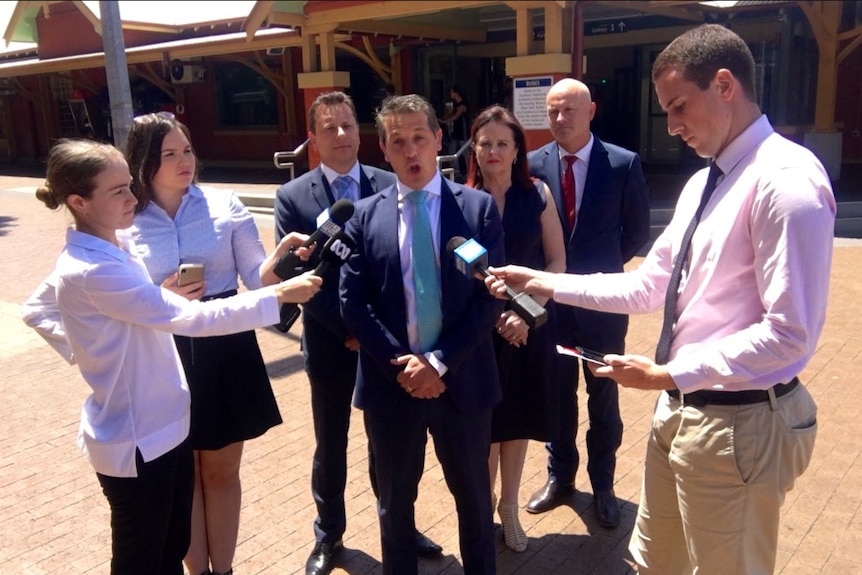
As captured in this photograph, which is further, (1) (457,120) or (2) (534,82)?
(1) (457,120)

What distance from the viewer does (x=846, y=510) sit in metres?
3.74

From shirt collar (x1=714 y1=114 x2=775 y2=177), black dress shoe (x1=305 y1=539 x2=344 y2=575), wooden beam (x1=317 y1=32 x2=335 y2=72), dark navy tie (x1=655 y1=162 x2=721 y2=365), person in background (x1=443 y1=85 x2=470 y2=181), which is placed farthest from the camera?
person in background (x1=443 y1=85 x2=470 y2=181)

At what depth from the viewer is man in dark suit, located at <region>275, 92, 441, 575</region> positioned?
11.2ft

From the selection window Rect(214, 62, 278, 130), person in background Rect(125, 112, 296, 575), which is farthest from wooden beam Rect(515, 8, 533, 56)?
window Rect(214, 62, 278, 130)

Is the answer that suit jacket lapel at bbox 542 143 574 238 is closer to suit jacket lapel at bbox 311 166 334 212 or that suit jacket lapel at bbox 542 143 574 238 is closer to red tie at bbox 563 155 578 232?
red tie at bbox 563 155 578 232

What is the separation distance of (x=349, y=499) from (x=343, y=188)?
1663mm

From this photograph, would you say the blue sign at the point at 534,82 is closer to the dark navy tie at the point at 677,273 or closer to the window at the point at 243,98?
the dark navy tie at the point at 677,273

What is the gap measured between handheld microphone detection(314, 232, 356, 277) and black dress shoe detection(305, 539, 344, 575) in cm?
145

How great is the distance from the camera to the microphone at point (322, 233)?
8.90ft

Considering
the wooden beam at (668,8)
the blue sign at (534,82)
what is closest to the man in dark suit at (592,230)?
the blue sign at (534,82)

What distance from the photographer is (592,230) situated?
12.3 feet

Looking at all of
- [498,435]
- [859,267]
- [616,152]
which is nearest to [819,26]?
[859,267]

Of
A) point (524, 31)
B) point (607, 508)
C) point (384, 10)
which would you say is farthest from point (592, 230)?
point (384, 10)

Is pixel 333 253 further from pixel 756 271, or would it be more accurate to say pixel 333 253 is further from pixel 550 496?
pixel 550 496
